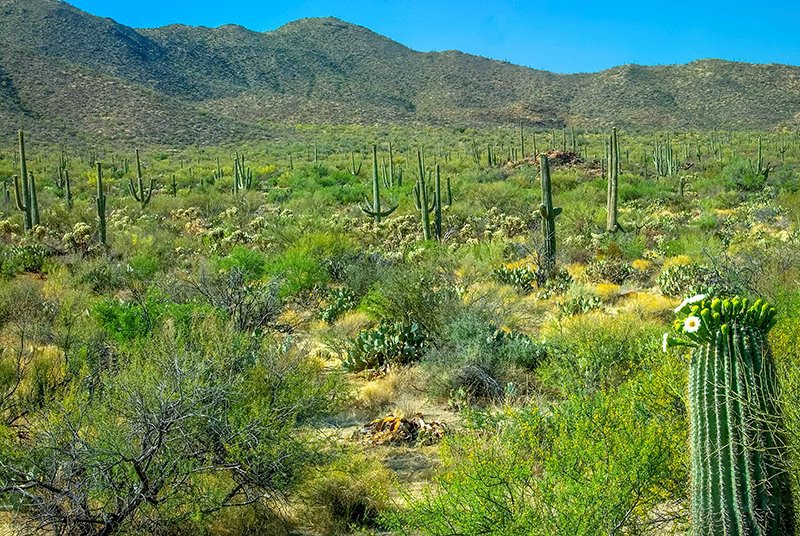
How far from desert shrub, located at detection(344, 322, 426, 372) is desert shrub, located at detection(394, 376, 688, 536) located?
4.12m

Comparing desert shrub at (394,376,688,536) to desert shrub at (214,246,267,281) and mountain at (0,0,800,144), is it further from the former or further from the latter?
mountain at (0,0,800,144)

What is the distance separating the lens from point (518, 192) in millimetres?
27594

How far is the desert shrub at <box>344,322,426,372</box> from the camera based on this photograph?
8.98 meters

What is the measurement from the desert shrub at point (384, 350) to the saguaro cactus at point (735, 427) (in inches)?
208

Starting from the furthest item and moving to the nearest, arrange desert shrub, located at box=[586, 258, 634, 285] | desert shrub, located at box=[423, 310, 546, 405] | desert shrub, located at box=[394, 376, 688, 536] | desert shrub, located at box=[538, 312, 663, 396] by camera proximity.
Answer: desert shrub, located at box=[586, 258, 634, 285], desert shrub, located at box=[423, 310, 546, 405], desert shrub, located at box=[538, 312, 663, 396], desert shrub, located at box=[394, 376, 688, 536]

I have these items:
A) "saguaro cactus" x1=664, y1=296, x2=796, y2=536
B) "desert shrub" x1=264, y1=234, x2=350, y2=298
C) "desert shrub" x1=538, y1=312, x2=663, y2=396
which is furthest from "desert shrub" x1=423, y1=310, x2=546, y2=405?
"desert shrub" x1=264, y1=234, x2=350, y2=298

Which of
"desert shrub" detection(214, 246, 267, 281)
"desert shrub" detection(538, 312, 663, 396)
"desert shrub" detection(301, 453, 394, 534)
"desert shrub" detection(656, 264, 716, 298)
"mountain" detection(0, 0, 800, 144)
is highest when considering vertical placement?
"mountain" detection(0, 0, 800, 144)

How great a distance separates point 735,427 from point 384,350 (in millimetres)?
5638

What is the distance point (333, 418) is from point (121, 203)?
76.7ft

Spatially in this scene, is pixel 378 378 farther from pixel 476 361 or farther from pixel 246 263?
pixel 246 263

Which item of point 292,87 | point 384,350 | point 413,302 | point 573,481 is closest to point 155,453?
point 573,481

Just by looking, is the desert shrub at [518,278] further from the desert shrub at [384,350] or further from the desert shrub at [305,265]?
the desert shrub at [384,350]

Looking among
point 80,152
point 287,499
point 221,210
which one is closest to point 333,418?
point 287,499

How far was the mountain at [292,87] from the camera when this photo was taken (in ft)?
199
